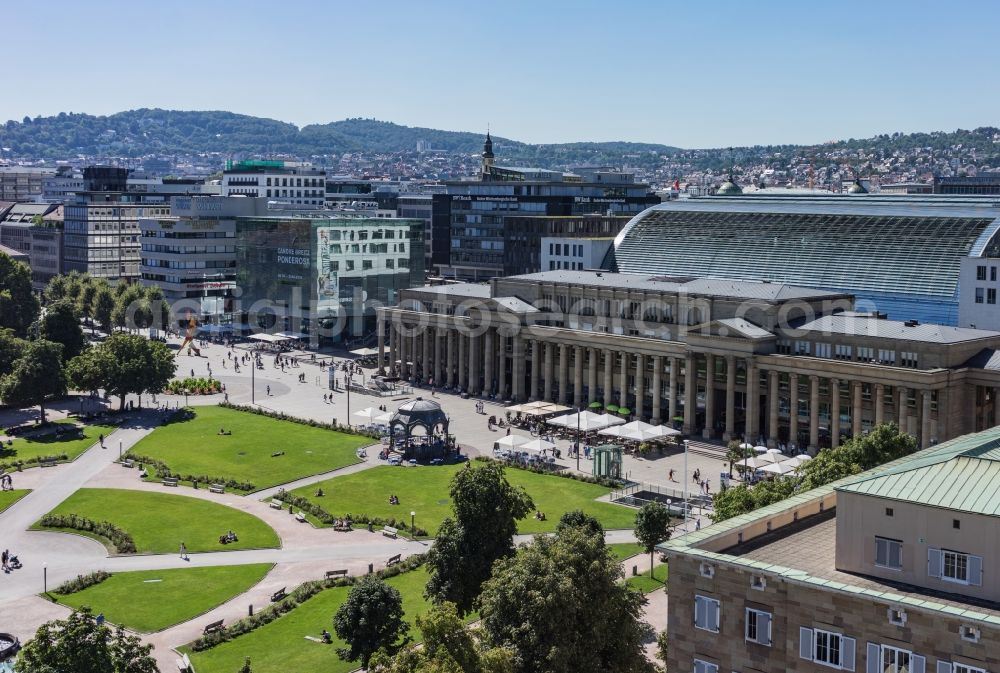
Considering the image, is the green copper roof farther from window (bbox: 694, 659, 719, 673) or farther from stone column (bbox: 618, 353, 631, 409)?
stone column (bbox: 618, 353, 631, 409)

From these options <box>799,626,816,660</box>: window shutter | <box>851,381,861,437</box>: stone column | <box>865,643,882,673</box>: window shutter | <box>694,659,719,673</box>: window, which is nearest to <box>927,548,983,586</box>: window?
<box>865,643,882,673</box>: window shutter

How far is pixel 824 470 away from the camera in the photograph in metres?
92.9

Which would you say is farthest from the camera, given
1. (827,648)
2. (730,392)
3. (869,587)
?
(730,392)

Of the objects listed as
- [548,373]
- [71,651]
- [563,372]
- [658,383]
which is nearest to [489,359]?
[548,373]

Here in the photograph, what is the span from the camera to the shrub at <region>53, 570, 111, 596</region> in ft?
292

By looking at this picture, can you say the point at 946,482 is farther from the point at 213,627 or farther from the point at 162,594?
the point at 162,594

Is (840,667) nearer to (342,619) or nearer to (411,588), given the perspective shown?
(342,619)

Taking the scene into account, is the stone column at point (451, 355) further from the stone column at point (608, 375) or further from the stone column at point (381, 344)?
the stone column at point (608, 375)

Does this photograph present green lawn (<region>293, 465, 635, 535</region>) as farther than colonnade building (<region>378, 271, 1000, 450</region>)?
No

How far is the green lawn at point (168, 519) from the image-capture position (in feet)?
333

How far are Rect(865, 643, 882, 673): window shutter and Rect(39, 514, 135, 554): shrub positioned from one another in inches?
2764

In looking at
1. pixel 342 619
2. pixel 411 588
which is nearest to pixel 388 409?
pixel 411 588

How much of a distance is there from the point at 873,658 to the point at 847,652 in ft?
3.27

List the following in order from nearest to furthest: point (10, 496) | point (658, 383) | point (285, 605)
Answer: point (285, 605) → point (10, 496) → point (658, 383)
